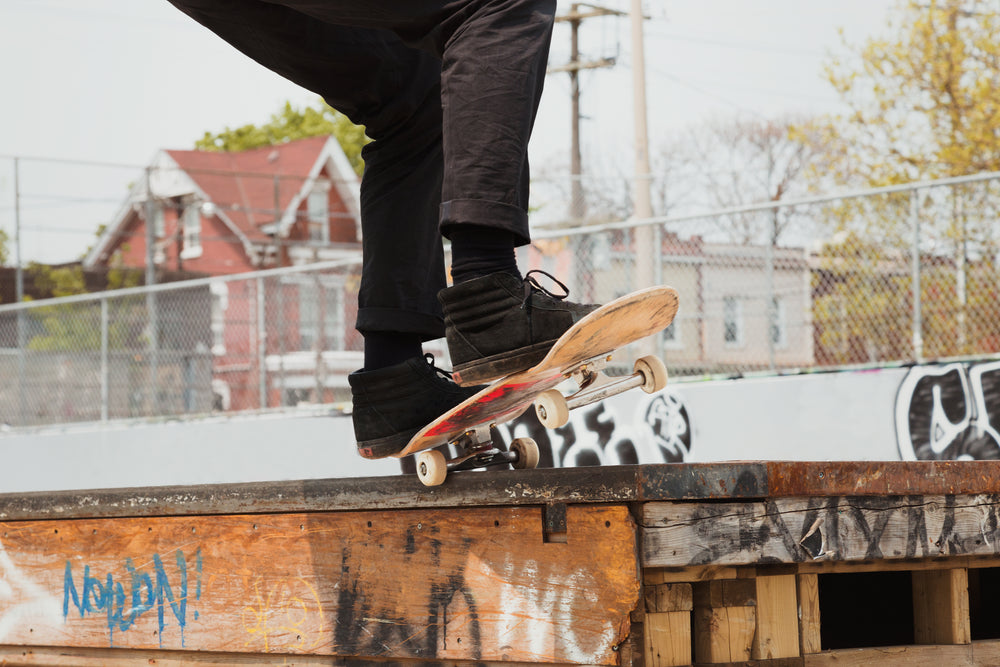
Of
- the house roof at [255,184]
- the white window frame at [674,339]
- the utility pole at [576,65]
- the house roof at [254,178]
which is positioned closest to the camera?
the white window frame at [674,339]

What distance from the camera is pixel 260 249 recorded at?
38.4m

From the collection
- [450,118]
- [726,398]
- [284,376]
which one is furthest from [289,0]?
[284,376]

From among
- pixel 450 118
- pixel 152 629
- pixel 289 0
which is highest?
pixel 289 0

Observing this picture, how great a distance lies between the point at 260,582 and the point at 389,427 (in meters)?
0.47

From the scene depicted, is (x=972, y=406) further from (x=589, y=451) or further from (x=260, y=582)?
(x=260, y=582)

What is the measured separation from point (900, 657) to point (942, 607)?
18 cm

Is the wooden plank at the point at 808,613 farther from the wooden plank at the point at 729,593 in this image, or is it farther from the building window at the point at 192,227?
the building window at the point at 192,227

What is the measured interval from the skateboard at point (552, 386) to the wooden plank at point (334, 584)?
0.63ft

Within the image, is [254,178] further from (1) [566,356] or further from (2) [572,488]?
(2) [572,488]

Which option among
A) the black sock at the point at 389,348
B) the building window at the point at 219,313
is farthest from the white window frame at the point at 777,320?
the black sock at the point at 389,348

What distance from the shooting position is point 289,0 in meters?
2.17

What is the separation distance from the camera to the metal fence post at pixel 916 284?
818cm

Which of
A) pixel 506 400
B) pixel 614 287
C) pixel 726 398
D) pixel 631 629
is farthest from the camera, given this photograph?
pixel 614 287

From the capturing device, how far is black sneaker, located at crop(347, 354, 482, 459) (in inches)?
99.2
